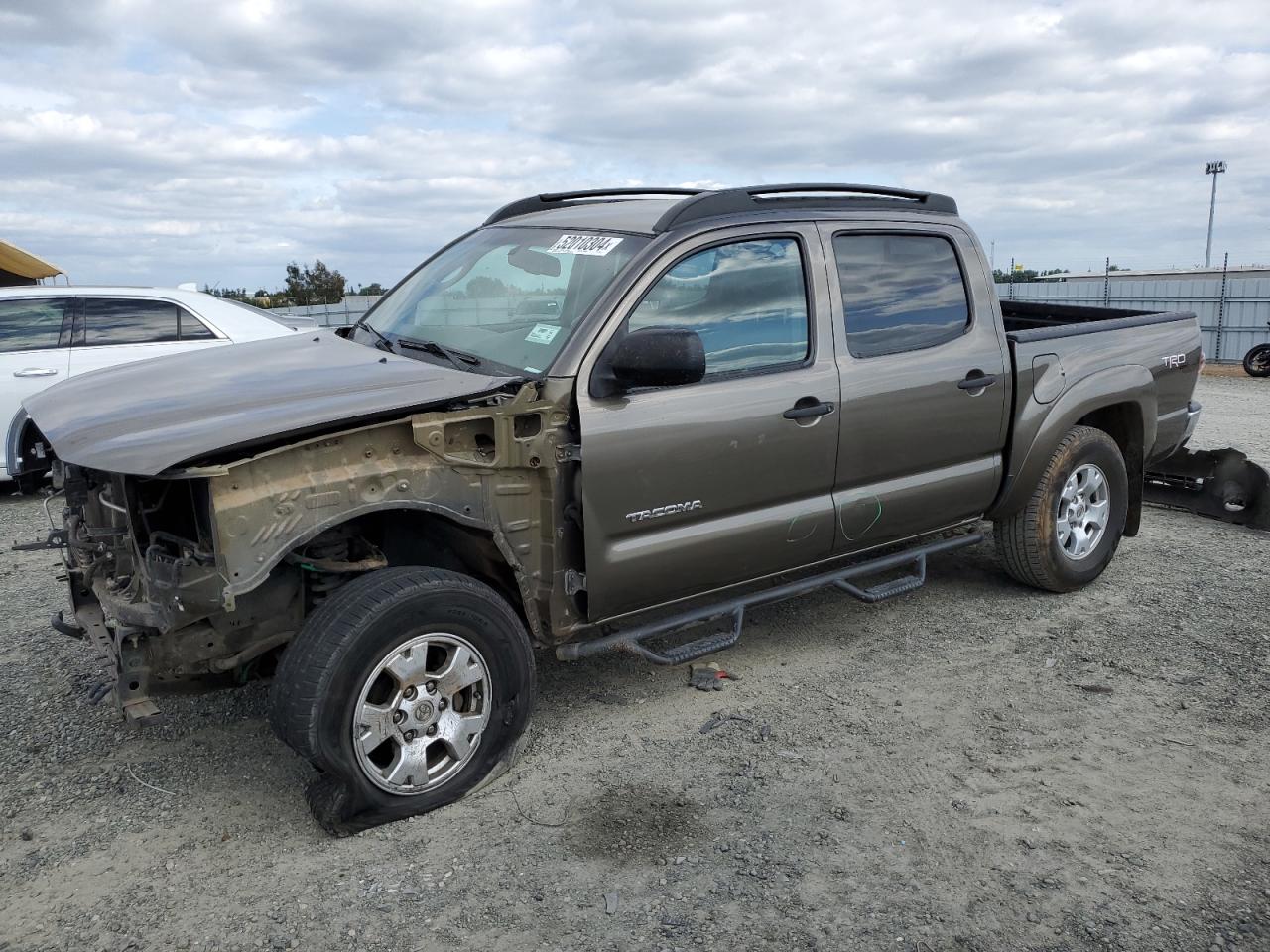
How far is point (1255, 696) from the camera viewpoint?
423cm

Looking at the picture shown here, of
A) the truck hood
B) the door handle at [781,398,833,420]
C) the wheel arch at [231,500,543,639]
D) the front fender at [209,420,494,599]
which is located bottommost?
the wheel arch at [231,500,543,639]

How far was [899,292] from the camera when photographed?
4.47 meters

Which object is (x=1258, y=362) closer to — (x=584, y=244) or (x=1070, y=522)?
(x=1070, y=522)

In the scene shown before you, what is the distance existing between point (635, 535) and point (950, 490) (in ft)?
5.85

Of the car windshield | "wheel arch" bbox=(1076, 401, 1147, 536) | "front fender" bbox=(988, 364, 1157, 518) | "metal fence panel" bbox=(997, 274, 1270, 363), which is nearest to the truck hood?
the car windshield

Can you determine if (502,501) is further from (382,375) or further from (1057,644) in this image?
(1057,644)

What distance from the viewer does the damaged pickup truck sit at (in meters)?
3.08

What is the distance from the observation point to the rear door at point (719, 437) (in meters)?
3.56

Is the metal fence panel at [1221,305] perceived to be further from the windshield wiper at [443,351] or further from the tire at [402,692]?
the tire at [402,692]

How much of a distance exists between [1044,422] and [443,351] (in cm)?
294

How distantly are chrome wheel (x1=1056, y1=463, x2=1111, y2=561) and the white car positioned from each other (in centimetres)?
590

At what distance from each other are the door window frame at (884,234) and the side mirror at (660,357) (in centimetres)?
103

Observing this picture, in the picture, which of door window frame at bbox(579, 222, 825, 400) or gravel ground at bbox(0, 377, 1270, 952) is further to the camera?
door window frame at bbox(579, 222, 825, 400)

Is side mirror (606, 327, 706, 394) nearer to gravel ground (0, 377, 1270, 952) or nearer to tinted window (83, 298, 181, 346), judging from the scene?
gravel ground (0, 377, 1270, 952)
